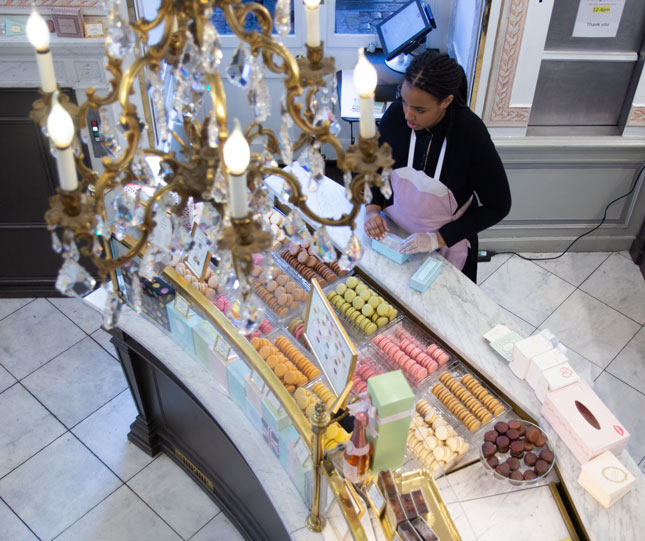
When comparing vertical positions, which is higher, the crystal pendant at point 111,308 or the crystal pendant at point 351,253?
the crystal pendant at point 351,253

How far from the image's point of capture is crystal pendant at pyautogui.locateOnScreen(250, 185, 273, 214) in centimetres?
186

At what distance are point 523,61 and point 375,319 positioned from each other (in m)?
2.51

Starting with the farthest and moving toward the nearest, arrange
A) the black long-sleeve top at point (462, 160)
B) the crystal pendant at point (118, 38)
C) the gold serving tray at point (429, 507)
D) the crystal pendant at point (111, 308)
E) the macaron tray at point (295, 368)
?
1. the black long-sleeve top at point (462, 160)
2. the macaron tray at point (295, 368)
3. the gold serving tray at point (429, 507)
4. the crystal pendant at point (111, 308)
5. the crystal pendant at point (118, 38)

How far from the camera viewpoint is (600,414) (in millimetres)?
2410

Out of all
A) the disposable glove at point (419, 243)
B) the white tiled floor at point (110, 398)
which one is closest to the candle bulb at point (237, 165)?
the disposable glove at point (419, 243)

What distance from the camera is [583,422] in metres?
2.38

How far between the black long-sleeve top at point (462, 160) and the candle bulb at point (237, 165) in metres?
1.69

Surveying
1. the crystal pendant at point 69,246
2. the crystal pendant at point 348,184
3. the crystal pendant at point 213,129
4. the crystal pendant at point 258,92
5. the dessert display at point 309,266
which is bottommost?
the dessert display at point 309,266

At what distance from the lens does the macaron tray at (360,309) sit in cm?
280

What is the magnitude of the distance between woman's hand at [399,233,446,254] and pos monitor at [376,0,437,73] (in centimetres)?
233

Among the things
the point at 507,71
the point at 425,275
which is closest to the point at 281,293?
the point at 425,275

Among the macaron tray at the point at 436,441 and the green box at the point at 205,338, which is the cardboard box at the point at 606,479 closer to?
the macaron tray at the point at 436,441

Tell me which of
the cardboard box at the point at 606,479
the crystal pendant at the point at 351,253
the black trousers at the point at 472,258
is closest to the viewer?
the crystal pendant at the point at 351,253

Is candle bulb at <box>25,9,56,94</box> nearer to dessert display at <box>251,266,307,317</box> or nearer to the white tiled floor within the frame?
dessert display at <box>251,266,307,317</box>
